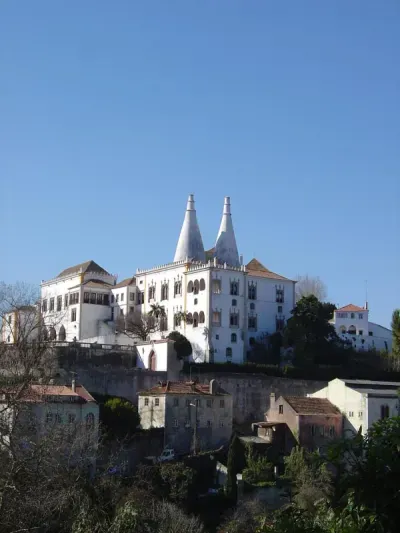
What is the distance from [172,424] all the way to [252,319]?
17.6 meters

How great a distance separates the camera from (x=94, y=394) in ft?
176

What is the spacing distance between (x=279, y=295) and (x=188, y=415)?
19740 millimetres

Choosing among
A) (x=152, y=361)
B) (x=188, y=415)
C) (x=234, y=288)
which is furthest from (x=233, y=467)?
(x=234, y=288)

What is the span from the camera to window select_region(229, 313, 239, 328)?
64.4 m

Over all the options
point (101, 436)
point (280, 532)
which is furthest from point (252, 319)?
point (280, 532)

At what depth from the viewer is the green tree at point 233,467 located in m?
45.1

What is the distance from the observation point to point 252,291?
218 feet

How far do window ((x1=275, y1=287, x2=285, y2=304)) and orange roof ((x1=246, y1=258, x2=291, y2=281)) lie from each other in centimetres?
90

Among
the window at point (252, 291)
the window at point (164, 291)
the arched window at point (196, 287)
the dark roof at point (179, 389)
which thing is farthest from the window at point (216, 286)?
the dark roof at point (179, 389)

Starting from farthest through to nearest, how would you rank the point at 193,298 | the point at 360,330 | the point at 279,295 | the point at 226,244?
the point at 360,330, the point at 226,244, the point at 279,295, the point at 193,298

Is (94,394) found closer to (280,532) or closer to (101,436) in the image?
(101,436)

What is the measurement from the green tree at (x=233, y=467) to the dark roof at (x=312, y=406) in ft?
16.9

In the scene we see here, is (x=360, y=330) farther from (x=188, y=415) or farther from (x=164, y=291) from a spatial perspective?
(x=188, y=415)

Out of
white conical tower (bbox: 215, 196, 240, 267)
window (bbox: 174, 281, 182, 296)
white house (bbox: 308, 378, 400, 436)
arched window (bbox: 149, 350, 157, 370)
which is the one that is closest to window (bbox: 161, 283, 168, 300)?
window (bbox: 174, 281, 182, 296)
